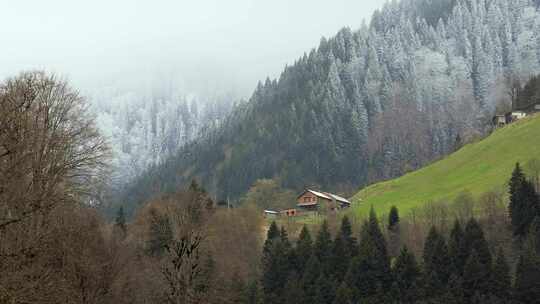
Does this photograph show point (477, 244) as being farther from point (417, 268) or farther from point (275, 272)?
point (275, 272)

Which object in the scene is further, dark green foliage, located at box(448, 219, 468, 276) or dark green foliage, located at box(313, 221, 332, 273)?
dark green foliage, located at box(313, 221, 332, 273)

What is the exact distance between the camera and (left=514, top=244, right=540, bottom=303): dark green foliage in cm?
6250

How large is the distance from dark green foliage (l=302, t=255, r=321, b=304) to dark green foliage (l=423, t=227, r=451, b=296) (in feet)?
40.4

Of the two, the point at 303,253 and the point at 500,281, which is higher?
the point at 303,253

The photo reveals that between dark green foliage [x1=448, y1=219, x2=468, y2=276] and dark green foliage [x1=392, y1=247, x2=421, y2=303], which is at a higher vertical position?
dark green foliage [x1=448, y1=219, x2=468, y2=276]

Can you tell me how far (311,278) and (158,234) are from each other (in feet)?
68.0

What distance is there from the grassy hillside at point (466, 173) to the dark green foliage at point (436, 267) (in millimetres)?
33865

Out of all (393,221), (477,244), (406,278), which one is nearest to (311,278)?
(406,278)

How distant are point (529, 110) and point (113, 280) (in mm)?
121277

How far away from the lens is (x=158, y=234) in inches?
2491

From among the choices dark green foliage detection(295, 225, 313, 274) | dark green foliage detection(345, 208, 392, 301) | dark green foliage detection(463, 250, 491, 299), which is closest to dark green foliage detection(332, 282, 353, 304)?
dark green foliage detection(345, 208, 392, 301)

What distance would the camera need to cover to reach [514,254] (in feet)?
251

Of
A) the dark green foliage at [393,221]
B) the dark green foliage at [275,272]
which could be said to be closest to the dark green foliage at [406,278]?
the dark green foliage at [275,272]

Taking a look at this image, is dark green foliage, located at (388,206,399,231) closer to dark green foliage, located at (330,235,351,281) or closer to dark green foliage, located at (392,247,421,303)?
dark green foliage, located at (330,235,351,281)
